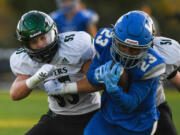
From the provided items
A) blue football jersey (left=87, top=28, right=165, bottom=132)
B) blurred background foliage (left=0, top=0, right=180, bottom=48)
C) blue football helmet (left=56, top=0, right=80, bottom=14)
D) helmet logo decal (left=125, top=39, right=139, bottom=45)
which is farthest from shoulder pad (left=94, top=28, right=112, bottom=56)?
blurred background foliage (left=0, top=0, right=180, bottom=48)

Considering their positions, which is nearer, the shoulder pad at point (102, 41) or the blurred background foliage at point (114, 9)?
the shoulder pad at point (102, 41)

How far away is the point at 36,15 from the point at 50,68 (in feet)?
1.88

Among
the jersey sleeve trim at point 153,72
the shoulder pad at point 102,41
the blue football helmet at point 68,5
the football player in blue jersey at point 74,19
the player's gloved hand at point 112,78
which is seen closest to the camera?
the player's gloved hand at point 112,78

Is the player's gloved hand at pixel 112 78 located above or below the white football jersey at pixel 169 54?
above

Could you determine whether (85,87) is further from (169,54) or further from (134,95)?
(169,54)

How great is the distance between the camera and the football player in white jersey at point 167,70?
13.1 ft

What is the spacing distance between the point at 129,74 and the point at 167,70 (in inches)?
25.5

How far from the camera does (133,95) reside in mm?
3312

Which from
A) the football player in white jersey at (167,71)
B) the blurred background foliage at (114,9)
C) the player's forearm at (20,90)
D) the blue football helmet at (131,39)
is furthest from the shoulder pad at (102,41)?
the blurred background foliage at (114,9)

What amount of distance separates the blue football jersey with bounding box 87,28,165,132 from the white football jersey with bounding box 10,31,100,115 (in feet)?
1.30

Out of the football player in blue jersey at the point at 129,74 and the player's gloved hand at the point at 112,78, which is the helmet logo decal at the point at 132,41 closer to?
the football player in blue jersey at the point at 129,74

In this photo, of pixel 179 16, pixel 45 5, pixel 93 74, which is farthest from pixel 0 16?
pixel 93 74

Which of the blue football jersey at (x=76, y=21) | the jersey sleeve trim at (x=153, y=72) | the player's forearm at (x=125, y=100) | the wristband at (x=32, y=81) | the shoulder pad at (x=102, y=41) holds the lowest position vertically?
the blue football jersey at (x=76, y=21)

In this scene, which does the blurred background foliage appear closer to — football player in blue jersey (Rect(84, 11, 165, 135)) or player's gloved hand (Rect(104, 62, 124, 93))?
football player in blue jersey (Rect(84, 11, 165, 135))
